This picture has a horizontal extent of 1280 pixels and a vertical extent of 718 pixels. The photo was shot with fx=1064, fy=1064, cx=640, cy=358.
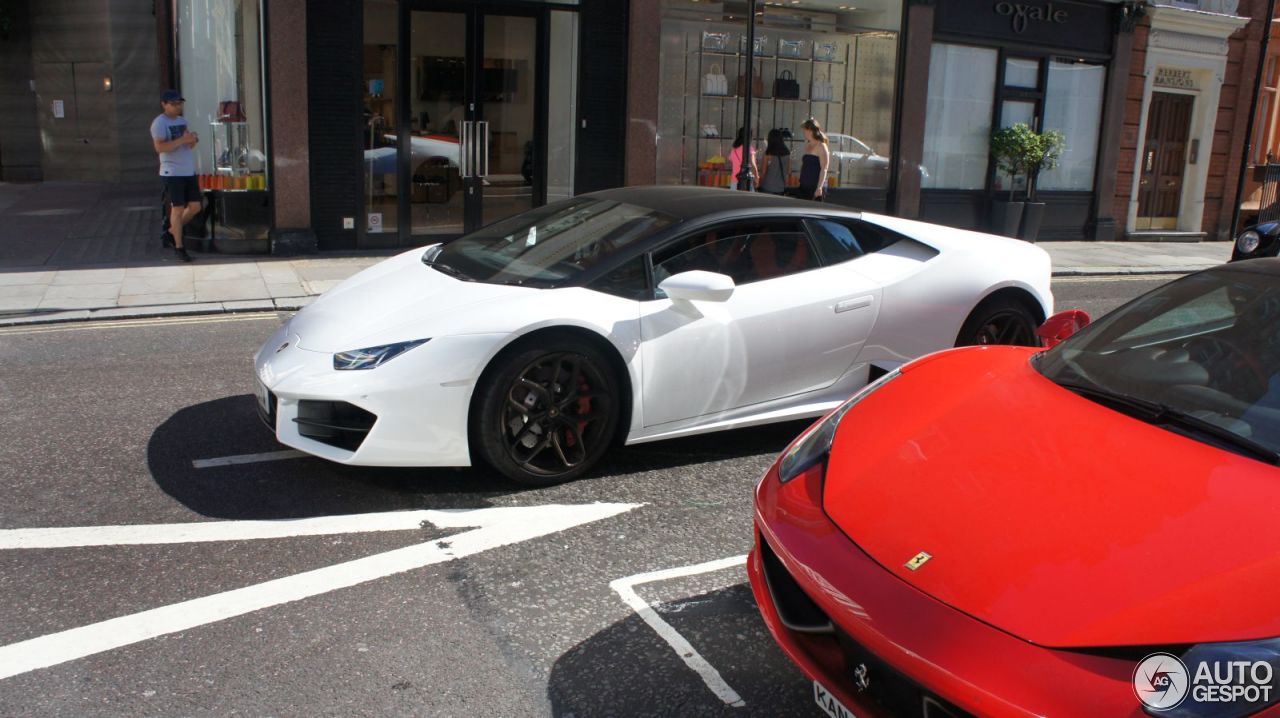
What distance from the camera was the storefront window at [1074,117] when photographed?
Result: 59.2 ft

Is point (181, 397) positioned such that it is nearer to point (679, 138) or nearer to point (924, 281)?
point (924, 281)

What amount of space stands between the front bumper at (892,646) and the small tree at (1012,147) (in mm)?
15313

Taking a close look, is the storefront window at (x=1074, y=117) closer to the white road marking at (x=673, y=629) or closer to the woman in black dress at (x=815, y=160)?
the woman in black dress at (x=815, y=160)

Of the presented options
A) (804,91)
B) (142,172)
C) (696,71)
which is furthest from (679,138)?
(142,172)

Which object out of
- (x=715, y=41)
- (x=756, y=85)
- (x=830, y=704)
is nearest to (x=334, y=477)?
(x=830, y=704)

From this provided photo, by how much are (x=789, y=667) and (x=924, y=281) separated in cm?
298

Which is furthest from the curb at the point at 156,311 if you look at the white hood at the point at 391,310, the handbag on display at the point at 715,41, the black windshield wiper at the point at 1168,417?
the handbag on display at the point at 715,41

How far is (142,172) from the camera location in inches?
910

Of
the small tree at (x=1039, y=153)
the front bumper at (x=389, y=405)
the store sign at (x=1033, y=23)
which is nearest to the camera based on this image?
the front bumper at (x=389, y=405)

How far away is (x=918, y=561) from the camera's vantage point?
260 centimetres

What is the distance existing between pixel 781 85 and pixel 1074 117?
233 inches

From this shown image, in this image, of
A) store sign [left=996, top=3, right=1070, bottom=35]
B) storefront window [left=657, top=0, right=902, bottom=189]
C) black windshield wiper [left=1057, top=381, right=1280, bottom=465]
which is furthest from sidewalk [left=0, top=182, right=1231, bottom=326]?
black windshield wiper [left=1057, top=381, right=1280, bottom=465]
